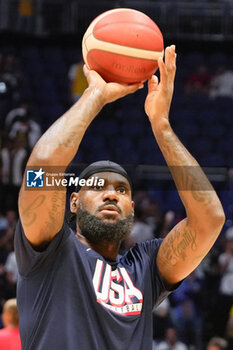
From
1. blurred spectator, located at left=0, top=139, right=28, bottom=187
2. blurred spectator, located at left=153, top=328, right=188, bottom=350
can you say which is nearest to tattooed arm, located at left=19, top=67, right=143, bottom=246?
blurred spectator, located at left=153, top=328, right=188, bottom=350

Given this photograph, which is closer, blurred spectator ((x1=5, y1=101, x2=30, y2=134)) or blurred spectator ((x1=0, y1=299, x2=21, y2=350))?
blurred spectator ((x1=0, y1=299, x2=21, y2=350))

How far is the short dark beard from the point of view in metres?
2.81

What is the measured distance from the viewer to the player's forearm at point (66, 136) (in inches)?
98.9

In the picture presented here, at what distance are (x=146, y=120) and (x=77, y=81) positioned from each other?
4.73 feet

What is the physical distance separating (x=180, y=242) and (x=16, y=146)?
727 centimetres

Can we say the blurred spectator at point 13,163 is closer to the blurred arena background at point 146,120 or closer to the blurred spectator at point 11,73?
the blurred arena background at point 146,120

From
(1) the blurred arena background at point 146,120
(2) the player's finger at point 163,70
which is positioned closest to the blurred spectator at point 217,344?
(1) the blurred arena background at point 146,120

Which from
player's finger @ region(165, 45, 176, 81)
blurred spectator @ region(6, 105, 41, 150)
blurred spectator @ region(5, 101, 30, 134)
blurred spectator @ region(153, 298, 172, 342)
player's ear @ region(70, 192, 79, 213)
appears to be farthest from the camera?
blurred spectator @ region(5, 101, 30, 134)

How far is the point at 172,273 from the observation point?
2.95 metres

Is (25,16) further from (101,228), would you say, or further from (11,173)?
(101,228)

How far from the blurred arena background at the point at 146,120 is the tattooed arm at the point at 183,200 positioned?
5256 mm

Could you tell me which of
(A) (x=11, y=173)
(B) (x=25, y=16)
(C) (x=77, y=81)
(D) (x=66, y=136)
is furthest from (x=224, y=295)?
(B) (x=25, y=16)

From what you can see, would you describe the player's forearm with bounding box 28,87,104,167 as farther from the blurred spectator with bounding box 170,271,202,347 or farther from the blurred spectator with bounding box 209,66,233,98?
the blurred spectator with bounding box 209,66,233,98

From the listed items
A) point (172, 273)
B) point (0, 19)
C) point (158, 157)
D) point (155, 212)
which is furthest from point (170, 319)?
point (0, 19)
